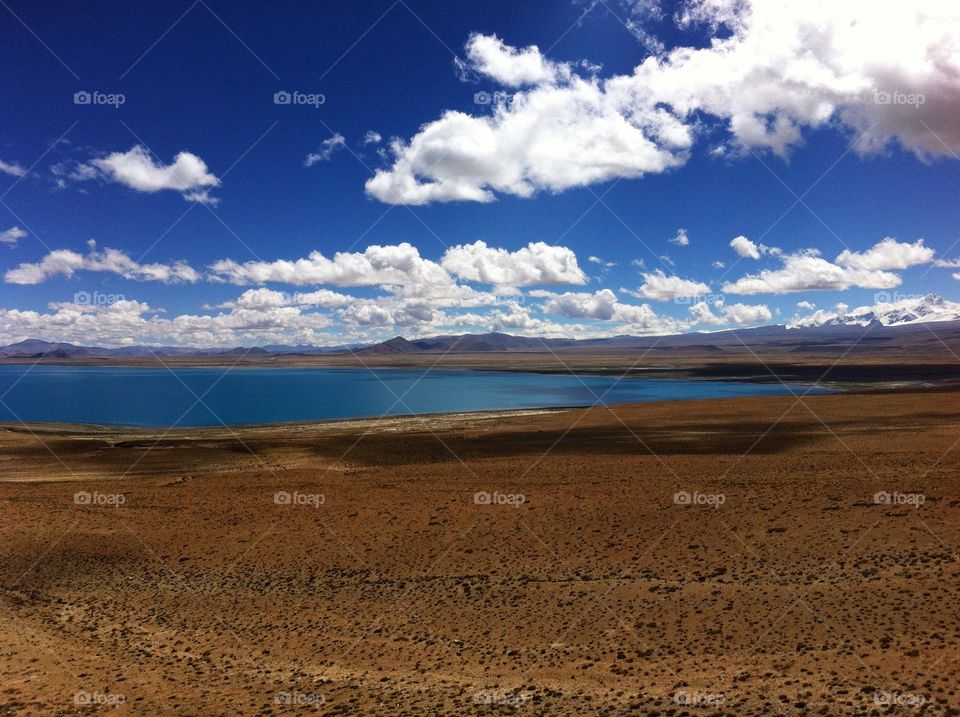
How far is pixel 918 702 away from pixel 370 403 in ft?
245

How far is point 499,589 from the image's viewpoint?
15039 mm

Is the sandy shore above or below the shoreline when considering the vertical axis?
below

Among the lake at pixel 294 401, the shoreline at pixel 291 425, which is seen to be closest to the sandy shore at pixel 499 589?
the shoreline at pixel 291 425

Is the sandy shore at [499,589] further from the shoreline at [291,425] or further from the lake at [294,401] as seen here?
the lake at [294,401]

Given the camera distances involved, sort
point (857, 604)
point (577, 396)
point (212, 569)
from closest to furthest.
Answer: point (857, 604)
point (212, 569)
point (577, 396)

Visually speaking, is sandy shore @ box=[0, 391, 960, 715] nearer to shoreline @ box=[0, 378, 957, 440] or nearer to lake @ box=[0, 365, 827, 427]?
shoreline @ box=[0, 378, 957, 440]

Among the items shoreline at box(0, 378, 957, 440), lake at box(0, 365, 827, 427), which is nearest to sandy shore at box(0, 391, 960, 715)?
shoreline at box(0, 378, 957, 440)

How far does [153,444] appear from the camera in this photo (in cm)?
4416

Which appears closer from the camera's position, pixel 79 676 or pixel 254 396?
pixel 79 676

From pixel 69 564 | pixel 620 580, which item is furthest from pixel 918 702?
pixel 69 564

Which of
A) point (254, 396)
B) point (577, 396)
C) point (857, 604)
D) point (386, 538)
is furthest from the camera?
point (254, 396)

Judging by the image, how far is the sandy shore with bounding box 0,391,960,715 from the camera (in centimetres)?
1047

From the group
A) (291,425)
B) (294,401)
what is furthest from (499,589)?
(294,401)

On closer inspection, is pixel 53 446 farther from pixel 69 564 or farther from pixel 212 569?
pixel 212 569
